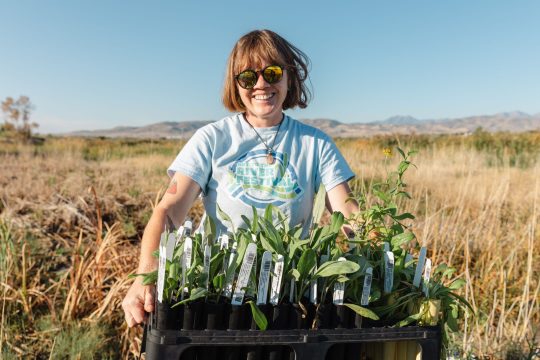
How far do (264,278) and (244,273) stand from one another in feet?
0.14

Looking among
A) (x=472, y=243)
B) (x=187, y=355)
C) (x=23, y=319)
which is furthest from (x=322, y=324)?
(x=472, y=243)

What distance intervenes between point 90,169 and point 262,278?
691 centimetres

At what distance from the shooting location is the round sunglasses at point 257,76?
1.66 m

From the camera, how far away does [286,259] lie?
94 cm

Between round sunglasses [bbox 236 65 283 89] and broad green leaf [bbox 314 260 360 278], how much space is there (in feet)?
3.02

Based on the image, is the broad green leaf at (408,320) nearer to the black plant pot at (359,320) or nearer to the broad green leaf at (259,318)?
the black plant pot at (359,320)

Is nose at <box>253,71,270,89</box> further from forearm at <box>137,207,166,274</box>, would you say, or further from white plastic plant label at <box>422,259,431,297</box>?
white plastic plant label at <box>422,259,431,297</box>

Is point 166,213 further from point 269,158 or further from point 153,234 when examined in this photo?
point 269,158

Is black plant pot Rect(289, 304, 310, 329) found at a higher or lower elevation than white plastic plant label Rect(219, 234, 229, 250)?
lower

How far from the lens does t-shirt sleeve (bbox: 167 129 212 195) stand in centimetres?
158

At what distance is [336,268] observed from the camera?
0.88 metres

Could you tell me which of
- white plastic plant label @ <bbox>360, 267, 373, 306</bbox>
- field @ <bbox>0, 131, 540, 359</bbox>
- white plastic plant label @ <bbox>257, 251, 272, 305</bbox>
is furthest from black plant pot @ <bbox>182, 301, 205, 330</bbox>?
field @ <bbox>0, 131, 540, 359</bbox>

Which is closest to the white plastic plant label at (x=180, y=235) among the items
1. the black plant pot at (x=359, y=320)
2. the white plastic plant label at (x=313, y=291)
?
the white plastic plant label at (x=313, y=291)

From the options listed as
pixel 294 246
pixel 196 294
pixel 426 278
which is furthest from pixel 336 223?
pixel 196 294
